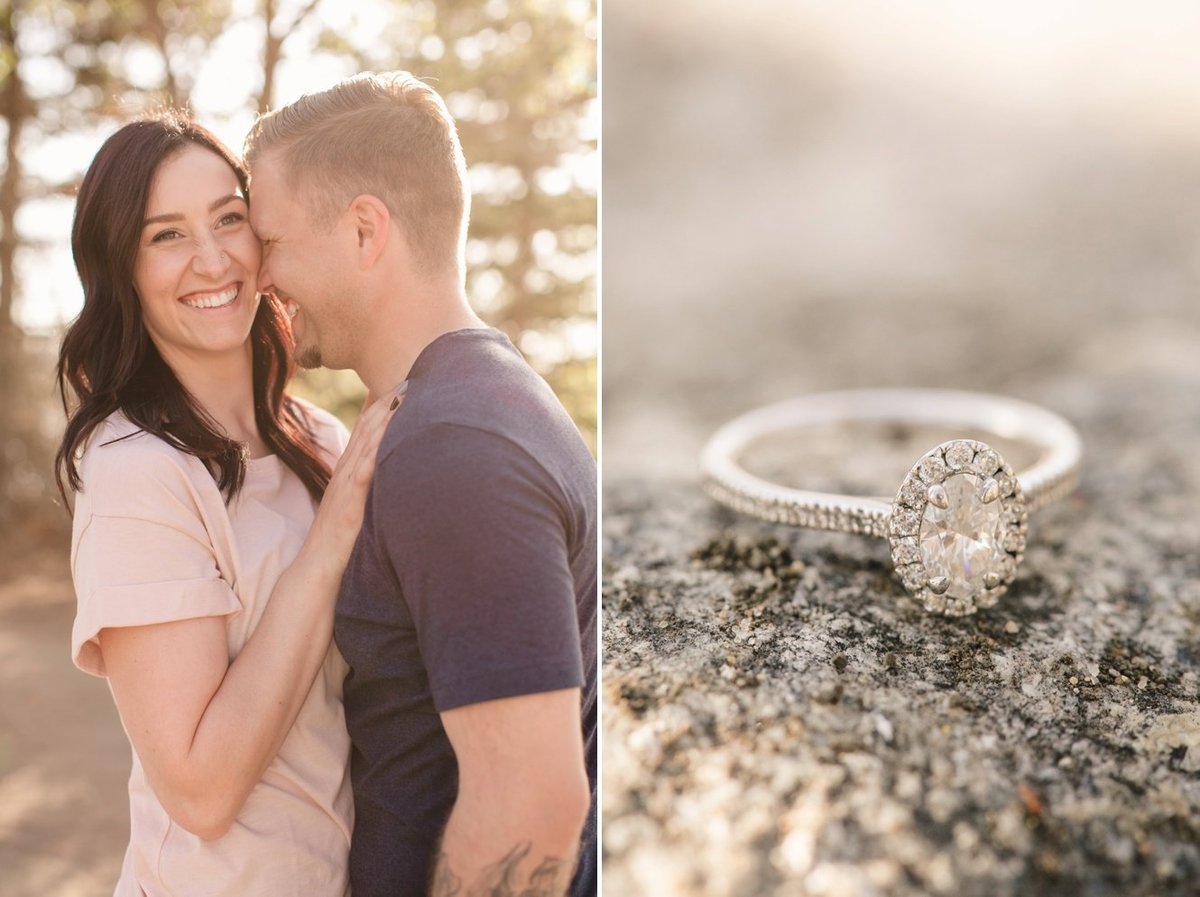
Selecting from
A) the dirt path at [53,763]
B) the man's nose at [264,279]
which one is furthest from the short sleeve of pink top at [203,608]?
the dirt path at [53,763]

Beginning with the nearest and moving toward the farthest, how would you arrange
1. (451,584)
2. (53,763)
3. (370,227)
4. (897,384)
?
(451,584) < (370,227) < (897,384) < (53,763)

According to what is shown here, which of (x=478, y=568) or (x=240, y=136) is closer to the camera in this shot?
(x=478, y=568)

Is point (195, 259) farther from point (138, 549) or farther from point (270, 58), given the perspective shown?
point (270, 58)

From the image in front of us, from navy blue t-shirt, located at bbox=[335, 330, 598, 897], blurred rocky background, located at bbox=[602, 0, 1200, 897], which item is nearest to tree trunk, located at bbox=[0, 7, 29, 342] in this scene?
blurred rocky background, located at bbox=[602, 0, 1200, 897]

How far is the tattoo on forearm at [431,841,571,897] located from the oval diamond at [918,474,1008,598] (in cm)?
69

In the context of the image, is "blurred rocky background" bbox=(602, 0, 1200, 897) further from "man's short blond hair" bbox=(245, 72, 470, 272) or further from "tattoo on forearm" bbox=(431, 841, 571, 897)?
"man's short blond hair" bbox=(245, 72, 470, 272)

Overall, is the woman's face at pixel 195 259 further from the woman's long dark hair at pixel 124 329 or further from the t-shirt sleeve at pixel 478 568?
the t-shirt sleeve at pixel 478 568

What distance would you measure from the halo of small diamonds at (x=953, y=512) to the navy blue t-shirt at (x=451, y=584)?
1.59 feet

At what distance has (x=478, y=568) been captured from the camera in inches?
45.0

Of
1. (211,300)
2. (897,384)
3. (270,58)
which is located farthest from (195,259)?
(270,58)

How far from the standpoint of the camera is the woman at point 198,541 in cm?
123

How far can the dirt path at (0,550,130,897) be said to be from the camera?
296 centimetres

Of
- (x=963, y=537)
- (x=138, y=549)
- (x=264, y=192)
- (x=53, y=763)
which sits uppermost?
(x=264, y=192)

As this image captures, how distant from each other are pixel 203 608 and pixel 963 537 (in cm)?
107
